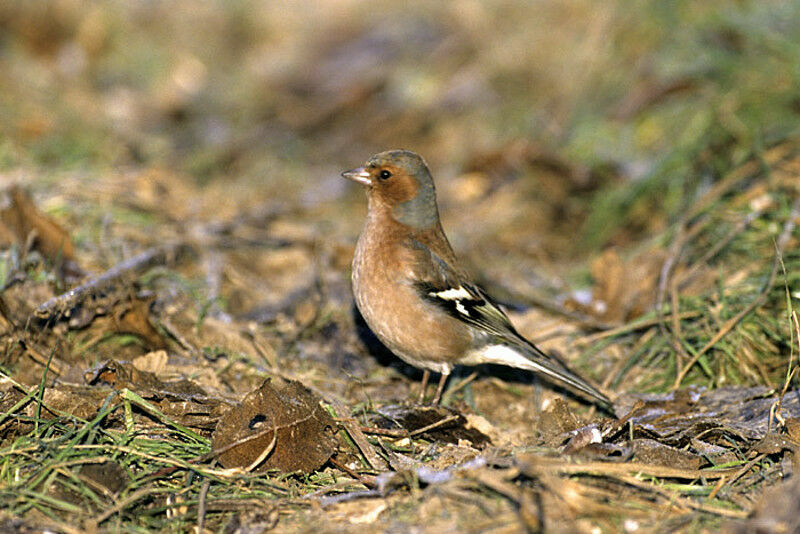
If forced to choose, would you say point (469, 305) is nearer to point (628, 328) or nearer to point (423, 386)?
point (423, 386)

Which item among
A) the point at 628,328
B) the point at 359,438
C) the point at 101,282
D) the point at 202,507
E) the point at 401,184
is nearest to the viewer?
the point at 202,507

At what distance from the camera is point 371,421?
377 centimetres

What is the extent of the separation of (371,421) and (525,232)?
342cm

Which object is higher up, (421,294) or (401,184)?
(401,184)

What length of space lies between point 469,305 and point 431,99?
16.7 feet

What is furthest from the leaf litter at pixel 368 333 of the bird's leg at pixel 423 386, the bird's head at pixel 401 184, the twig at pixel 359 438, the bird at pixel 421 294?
the bird's head at pixel 401 184

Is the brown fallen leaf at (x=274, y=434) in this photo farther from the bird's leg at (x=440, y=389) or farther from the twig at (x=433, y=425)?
the bird's leg at (x=440, y=389)

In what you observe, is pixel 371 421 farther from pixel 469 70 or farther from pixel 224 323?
pixel 469 70

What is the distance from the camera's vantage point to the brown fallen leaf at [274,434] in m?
3.11

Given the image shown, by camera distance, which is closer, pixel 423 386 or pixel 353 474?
pixel 353 474

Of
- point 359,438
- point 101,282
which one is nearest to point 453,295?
point 359,438

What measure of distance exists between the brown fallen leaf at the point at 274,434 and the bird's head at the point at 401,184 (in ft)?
5.01

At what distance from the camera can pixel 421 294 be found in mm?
4344

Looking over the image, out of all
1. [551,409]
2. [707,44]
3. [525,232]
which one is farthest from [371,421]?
[707,44]
